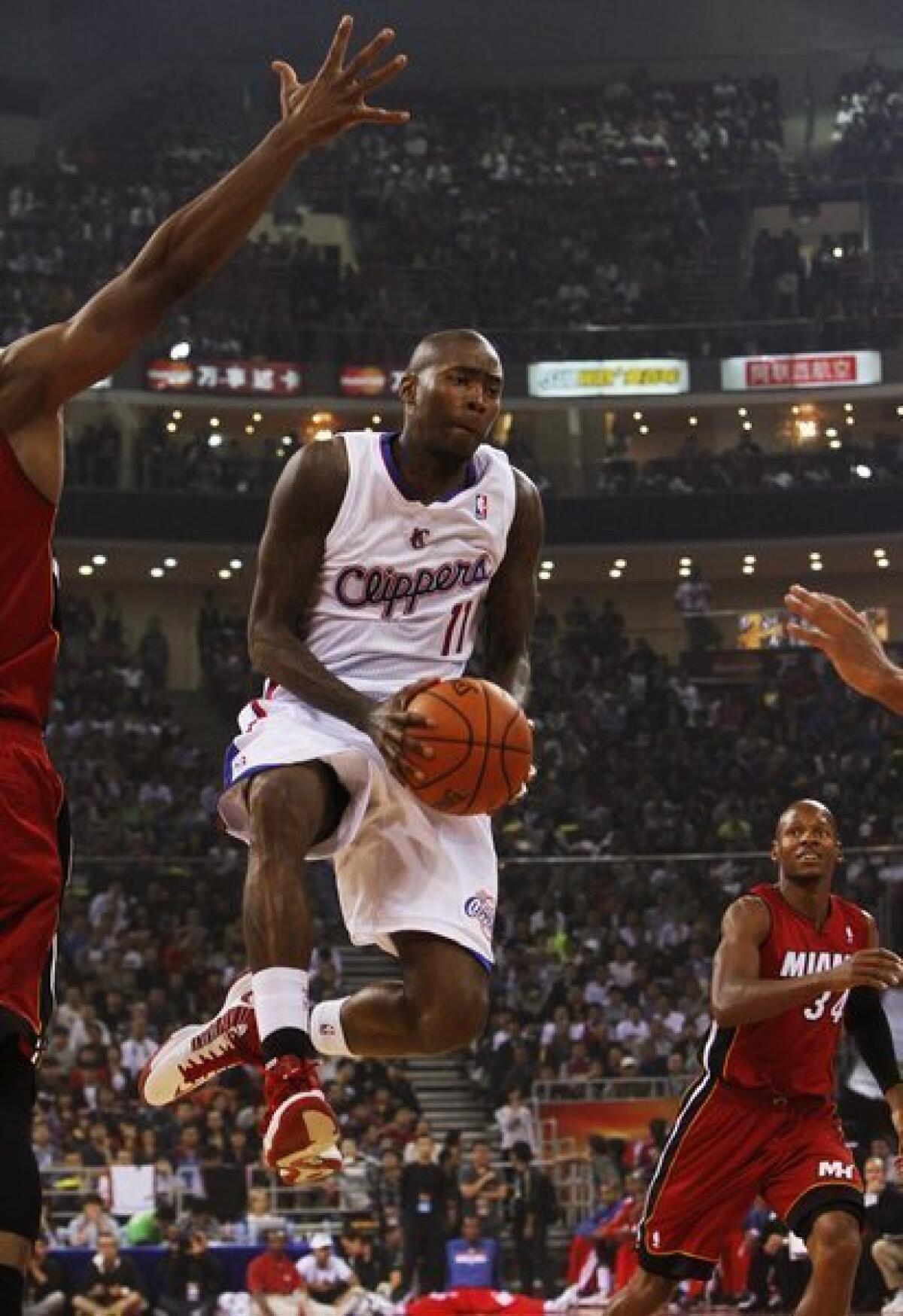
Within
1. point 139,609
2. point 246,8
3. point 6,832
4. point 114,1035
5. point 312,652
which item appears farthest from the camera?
point 246,8

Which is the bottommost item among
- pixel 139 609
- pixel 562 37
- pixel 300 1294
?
pixel 300 1294

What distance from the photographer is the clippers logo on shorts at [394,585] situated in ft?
21.9

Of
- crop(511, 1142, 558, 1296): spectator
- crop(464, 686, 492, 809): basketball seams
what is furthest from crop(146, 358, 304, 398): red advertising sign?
crop(464, 686, 492, 809): basketball seams

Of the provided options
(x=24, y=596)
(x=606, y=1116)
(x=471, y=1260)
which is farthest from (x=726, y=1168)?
(x=606, y=1116)

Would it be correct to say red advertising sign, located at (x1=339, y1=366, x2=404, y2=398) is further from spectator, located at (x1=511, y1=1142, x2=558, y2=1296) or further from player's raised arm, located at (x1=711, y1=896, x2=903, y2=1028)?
player's raised arm, located at (x1=711, y1=896, x2=903, y2=1028)

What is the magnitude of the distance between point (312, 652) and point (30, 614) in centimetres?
210

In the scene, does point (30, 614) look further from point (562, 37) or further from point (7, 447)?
point (562, 37)

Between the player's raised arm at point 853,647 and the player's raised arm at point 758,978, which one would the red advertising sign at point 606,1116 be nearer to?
the player's raised arm at point 758,978

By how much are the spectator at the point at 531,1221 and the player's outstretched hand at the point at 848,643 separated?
1300 centimetres

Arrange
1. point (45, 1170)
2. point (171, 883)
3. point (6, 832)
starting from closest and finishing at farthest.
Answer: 1. point (6, 832)
2. point (45, 1170)
3. point (171, 883)

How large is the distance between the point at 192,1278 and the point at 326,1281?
1116mm

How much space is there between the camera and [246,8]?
4966 centimetres

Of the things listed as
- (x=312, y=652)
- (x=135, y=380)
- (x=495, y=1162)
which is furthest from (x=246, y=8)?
(x=312, y=652)

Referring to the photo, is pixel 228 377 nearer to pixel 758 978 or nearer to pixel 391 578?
pixel 758 978
